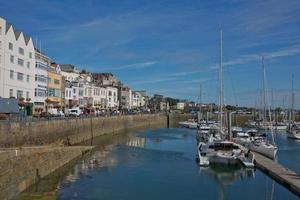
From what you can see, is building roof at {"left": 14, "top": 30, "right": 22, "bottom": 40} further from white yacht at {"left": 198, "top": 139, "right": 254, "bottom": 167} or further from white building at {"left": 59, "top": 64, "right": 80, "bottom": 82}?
white building at {"left": 59, "top": 64, "right": 80, "bottom": 82}

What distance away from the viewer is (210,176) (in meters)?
43.5

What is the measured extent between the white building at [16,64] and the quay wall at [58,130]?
987cm

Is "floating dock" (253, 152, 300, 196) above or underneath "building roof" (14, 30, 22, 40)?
underneath

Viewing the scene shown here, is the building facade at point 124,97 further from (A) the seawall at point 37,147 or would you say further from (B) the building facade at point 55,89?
(A) the seawall at point 37,147

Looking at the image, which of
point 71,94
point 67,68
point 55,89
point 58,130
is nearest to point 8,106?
point 58,130

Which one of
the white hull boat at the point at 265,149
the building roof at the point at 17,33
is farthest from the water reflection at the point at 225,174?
the building roof at the point at 17,33

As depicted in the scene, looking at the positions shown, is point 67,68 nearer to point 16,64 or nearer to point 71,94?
point 71,94

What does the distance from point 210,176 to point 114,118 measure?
223 feet

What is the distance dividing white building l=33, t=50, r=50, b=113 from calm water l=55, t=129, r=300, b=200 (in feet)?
105

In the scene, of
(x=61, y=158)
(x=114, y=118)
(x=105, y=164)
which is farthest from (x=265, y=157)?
(x=114, y=118)

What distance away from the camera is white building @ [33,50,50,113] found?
83375mm

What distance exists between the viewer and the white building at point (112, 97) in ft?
545

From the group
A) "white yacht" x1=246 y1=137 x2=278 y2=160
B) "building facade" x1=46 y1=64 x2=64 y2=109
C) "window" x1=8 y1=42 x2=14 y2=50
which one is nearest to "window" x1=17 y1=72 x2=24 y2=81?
"window" x1=8 y1=42 x2=14 y2=50

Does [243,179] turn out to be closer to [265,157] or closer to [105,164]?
[265,157]
